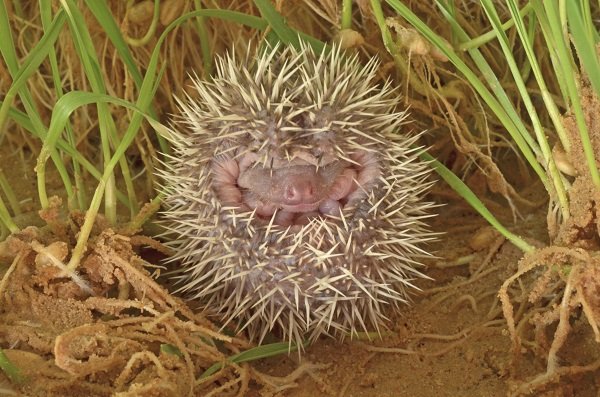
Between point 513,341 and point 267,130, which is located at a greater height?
point 267,130

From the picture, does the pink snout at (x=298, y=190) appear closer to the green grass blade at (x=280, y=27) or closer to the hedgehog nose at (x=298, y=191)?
the hedgehog nose at (x=298, y=191)

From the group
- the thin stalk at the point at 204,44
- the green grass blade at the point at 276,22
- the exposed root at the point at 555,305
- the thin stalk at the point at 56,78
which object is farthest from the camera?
the thin stalk at the point at 204,44

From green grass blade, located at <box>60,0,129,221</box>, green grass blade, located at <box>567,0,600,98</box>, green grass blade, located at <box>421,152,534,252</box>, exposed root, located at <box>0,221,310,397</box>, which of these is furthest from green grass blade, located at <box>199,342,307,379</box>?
green grass blade, located at <box>567,0,600,98</box>

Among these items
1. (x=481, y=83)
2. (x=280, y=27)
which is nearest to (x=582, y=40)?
(x=481, y=83)

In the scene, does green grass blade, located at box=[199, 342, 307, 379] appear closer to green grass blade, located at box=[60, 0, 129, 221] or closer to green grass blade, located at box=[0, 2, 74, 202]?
green grass blade, located at box=[60, 0, 129, 221]

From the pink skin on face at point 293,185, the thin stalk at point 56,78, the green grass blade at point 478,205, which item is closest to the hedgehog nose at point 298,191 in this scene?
the pink skin on face at point 293,185

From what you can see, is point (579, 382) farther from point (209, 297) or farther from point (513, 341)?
point (209, 297)

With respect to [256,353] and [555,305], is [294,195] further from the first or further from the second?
[555,305]

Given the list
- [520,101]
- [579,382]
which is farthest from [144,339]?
[520,101]
